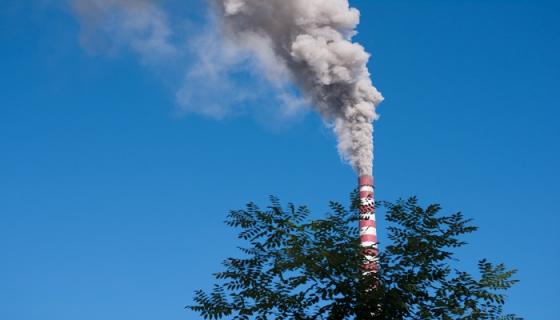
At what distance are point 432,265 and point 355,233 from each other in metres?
1.17

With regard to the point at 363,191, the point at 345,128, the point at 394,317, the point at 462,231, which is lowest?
the point at 394,317

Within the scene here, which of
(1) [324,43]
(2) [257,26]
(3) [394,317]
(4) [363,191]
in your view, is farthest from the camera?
(2) [257,26]

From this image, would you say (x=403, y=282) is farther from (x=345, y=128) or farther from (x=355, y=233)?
(x=345, y=128)

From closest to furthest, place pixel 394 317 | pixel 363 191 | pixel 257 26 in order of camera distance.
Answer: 1. pixel 394 317
2. pixel 363 191
3. pixel 257 26

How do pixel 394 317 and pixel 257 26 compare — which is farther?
pixel 257 26

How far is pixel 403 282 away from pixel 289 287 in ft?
5.13

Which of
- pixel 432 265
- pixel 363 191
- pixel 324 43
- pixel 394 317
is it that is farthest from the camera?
pixel 324 43

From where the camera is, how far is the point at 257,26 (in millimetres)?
48625

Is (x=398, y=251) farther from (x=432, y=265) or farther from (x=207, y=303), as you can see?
(x=207, y=303)

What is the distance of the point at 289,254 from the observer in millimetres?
9188

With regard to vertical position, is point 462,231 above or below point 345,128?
below

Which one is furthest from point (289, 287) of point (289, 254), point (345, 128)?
point (345, 128)

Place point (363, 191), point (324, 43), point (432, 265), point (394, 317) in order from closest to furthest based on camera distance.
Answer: point (394, 317), point (432, 265), point (363, 191), point (324, 43)

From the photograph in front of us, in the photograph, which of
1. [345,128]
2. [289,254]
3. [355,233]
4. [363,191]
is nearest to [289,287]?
[289,254]
